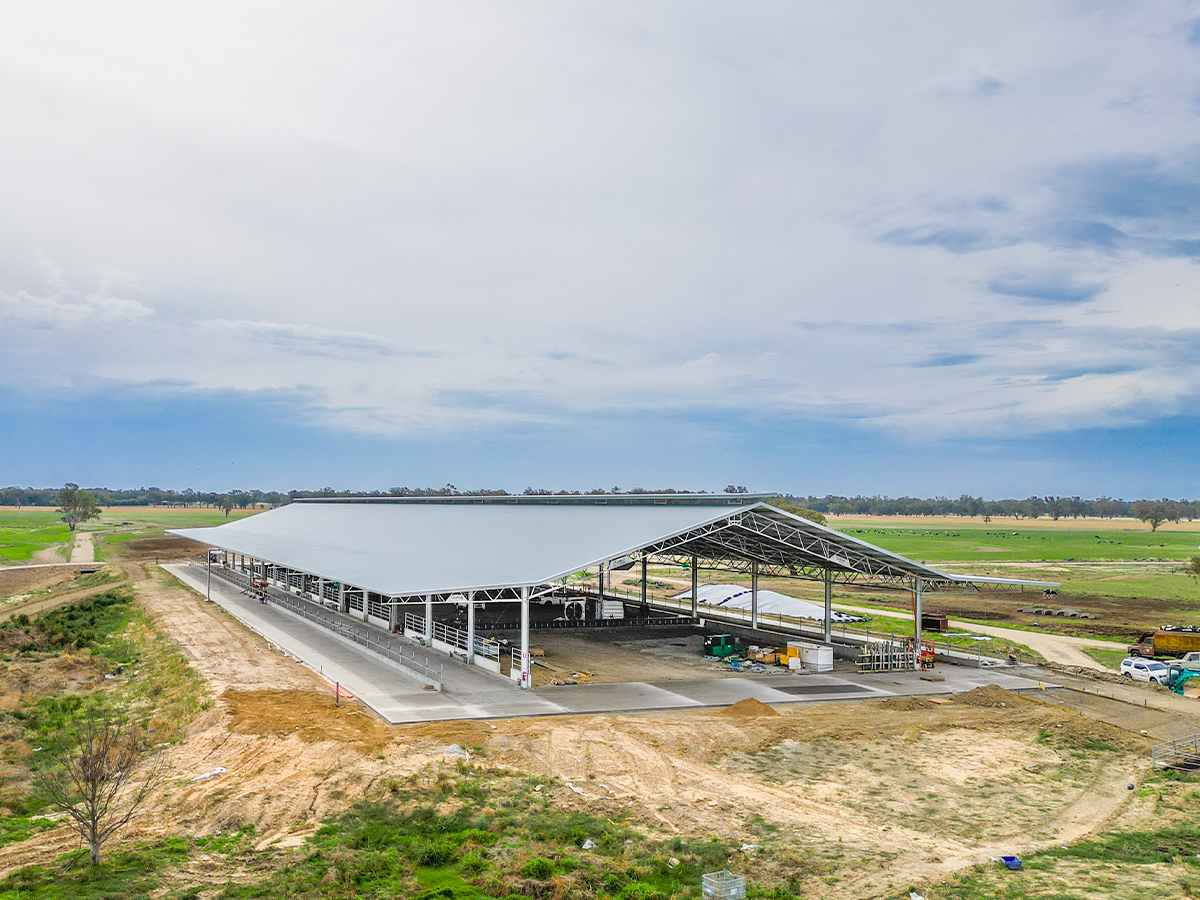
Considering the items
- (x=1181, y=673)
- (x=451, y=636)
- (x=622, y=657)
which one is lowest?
(x=622, y=657)

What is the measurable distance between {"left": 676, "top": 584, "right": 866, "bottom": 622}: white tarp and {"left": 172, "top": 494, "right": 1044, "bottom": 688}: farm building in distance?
6.06ft

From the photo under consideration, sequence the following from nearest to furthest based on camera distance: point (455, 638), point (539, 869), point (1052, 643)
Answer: point (539, 869)
point (455, 638)
point (1052, 643)

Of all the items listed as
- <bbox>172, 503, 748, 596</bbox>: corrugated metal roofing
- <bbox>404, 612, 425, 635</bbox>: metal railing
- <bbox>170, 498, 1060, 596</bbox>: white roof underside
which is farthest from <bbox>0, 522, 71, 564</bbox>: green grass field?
<bbox>404, 612, 425, 635</bbox>: metal railing

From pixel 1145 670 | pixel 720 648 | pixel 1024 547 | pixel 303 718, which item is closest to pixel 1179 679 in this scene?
pixel 1145 670

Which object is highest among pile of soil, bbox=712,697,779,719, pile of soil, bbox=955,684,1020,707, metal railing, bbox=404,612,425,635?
metal railing, bbox=404,612,425,635

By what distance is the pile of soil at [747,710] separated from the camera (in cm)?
2734

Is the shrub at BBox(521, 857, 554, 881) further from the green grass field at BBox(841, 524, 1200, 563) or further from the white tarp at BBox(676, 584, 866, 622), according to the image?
the green grass field at BBox(841, 524, 1200, 563)

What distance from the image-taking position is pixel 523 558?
35.7 meters

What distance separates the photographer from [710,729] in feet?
82.5

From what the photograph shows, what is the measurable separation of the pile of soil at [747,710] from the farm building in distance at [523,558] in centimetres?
695

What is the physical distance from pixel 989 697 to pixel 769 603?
24.0m

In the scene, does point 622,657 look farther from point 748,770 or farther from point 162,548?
point 162,548

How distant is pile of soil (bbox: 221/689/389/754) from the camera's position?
2303cm

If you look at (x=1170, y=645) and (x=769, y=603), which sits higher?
(x=769, y=603)
